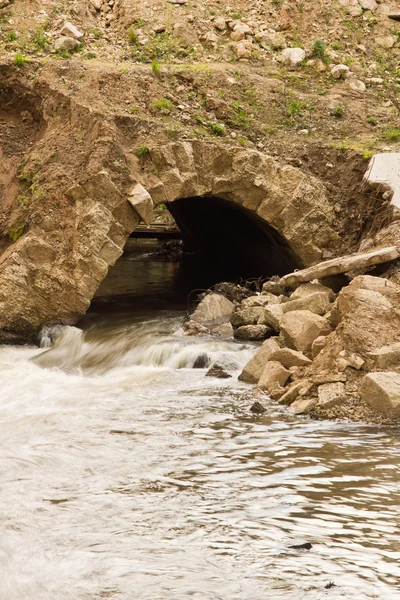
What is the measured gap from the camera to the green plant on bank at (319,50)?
14820 mm

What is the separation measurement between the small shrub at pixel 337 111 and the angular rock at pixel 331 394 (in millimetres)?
7040

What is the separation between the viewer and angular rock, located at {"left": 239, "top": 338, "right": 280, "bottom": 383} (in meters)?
9.41

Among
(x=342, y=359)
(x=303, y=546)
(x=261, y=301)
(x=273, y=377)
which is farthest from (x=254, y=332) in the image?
(x=303, y=546)

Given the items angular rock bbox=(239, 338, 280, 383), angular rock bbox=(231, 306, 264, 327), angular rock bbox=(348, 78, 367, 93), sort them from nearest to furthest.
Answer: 1. angular rock bbox=(239, 338, 280, 383)
2. angular rock bbox=(231, 306, 264, 327)
3. angular rock bbox=(348, 78, 367, 93)

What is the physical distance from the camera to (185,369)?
34.4ft

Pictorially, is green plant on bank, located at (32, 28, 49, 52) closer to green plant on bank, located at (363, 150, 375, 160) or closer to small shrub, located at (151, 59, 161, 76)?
small shrub, located at (151, 59, 161, 76)

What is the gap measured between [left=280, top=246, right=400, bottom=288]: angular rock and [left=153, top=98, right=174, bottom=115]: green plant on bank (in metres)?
3.47

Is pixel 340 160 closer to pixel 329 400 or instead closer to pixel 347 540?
pixel 329 400

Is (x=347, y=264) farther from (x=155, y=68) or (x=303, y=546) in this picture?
(x=303, y=546)

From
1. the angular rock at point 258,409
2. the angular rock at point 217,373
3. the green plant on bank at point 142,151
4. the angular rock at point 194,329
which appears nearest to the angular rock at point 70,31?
the green plant on bank at point 142,151

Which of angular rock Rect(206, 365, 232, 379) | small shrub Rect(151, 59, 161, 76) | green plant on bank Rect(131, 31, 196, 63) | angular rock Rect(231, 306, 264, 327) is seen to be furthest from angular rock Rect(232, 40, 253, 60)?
angular rock Rect(206, 365, 232, 379)

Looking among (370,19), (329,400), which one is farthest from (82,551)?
(370,19)

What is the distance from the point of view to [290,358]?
905cm

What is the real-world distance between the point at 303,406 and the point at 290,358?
994 mm
